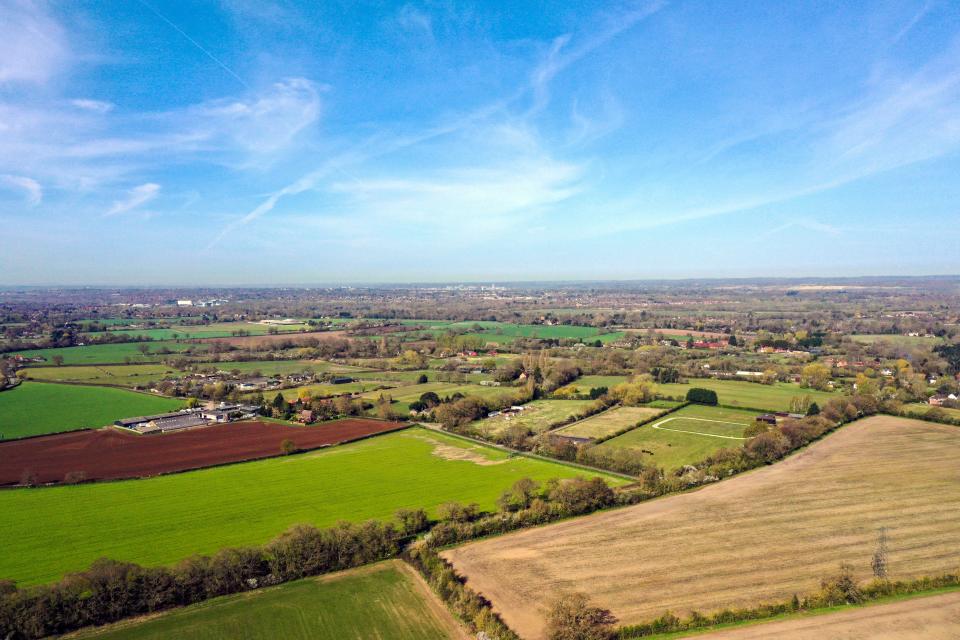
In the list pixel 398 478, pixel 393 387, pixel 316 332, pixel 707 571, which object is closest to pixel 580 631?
pixel 707 571

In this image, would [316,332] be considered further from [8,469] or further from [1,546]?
[1,546]

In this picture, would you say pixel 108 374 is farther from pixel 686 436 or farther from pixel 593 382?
pixel 686 436

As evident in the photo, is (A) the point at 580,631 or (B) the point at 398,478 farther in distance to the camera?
(B) the point at 398,478

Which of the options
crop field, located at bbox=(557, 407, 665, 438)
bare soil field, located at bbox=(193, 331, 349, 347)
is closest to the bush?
crop field, located at bbox=(557, 407, 665, 438)

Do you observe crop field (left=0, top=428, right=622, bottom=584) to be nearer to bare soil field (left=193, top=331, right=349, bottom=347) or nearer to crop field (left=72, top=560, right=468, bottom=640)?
crop field (left=72, top=560, right=468, bottom=640)

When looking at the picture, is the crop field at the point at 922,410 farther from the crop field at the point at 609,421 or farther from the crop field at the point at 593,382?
the crop field at the point at 593,382

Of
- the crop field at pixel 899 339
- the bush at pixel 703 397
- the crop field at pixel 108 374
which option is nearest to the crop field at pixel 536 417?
the bush at pixel 703 397

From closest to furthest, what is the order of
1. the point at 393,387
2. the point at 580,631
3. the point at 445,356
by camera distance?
the point at 580,631 → the point at 393,387 → the point at 445,356
